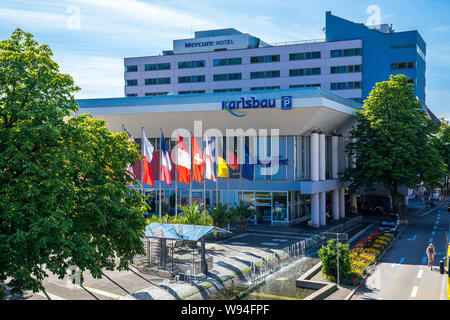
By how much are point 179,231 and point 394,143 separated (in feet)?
93.4

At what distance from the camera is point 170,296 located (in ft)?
64.6

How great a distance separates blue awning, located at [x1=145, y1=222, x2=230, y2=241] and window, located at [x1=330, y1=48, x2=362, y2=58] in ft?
183

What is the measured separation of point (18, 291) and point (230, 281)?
11.9 meters

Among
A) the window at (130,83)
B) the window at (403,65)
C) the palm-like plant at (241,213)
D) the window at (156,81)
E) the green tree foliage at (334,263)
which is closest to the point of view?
the green tree foliage at (334,263)

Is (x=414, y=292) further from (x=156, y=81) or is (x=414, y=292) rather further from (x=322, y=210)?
(x=156, y=81)

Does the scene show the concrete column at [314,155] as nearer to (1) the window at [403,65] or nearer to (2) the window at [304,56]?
(2) the window at [304,56]

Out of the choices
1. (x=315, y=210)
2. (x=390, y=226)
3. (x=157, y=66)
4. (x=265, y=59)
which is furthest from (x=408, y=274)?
(x=157, y=66)

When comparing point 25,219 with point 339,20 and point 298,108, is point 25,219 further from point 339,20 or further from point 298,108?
point 339,20

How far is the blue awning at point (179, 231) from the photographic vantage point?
2395cm

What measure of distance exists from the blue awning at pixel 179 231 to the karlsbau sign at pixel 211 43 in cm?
5793

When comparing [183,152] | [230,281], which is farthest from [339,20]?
[230,281]

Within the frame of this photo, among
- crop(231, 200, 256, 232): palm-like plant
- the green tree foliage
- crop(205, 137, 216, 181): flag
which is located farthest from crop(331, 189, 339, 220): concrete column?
the green tree foliage

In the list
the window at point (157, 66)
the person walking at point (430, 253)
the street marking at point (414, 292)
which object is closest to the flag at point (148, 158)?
the street marking at point (414, 292)

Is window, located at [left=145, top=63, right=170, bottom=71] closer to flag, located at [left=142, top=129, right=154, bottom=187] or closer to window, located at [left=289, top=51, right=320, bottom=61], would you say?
window, located at [left=289, top=51, right=320, bottom=61]
